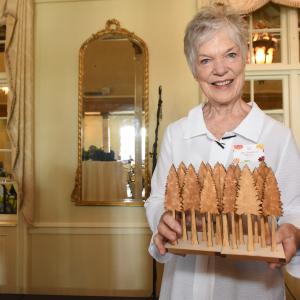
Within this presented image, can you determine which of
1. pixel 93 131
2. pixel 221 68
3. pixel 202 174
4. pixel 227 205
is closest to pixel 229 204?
pixel 227 205

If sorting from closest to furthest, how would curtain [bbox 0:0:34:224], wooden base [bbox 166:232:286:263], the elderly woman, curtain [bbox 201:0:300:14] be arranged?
wooden base [bbox 166:232:286:263]
the elderly woman
curtain [bbox 201:0:300:14]
curtain [bbox 0:0:34:224]

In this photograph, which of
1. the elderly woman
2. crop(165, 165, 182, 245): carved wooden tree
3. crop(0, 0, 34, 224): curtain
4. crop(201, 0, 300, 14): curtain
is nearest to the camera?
crop(165, 165, 182, 245): carved wooden tree

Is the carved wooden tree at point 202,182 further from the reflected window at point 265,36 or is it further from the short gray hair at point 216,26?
the reflected window at point 265,36

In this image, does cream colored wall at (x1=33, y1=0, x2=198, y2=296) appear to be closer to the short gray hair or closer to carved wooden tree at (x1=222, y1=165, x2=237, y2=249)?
the short gray hair

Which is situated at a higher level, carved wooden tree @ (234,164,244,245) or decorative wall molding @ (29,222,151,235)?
carved wooden tree @ (234,164,244,245)

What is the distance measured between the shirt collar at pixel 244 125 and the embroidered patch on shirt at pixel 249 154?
0.04 m

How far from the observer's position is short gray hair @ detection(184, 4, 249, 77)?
1.01 m

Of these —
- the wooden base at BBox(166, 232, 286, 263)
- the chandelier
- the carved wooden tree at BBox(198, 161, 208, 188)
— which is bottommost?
the wooden base at BBox(166, 232, 286, 263)

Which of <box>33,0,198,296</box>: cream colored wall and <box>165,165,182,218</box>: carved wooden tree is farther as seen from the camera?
<box>33,0,198,296</box>: cream colored wall

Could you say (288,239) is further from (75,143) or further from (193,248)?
(75,143)

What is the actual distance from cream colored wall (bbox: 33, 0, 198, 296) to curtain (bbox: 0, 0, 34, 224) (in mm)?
150

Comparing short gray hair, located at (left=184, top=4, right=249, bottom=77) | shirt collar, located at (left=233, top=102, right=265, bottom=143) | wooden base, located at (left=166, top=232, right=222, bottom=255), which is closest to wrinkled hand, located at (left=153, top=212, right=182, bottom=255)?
wooden base, located at (left=166, top=232, right=222, bottom=255)

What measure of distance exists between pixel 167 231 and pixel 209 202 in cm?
13

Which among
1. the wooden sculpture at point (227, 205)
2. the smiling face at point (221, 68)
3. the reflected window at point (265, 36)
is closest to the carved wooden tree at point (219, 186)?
the wooden sculpture at point (227, 205)
